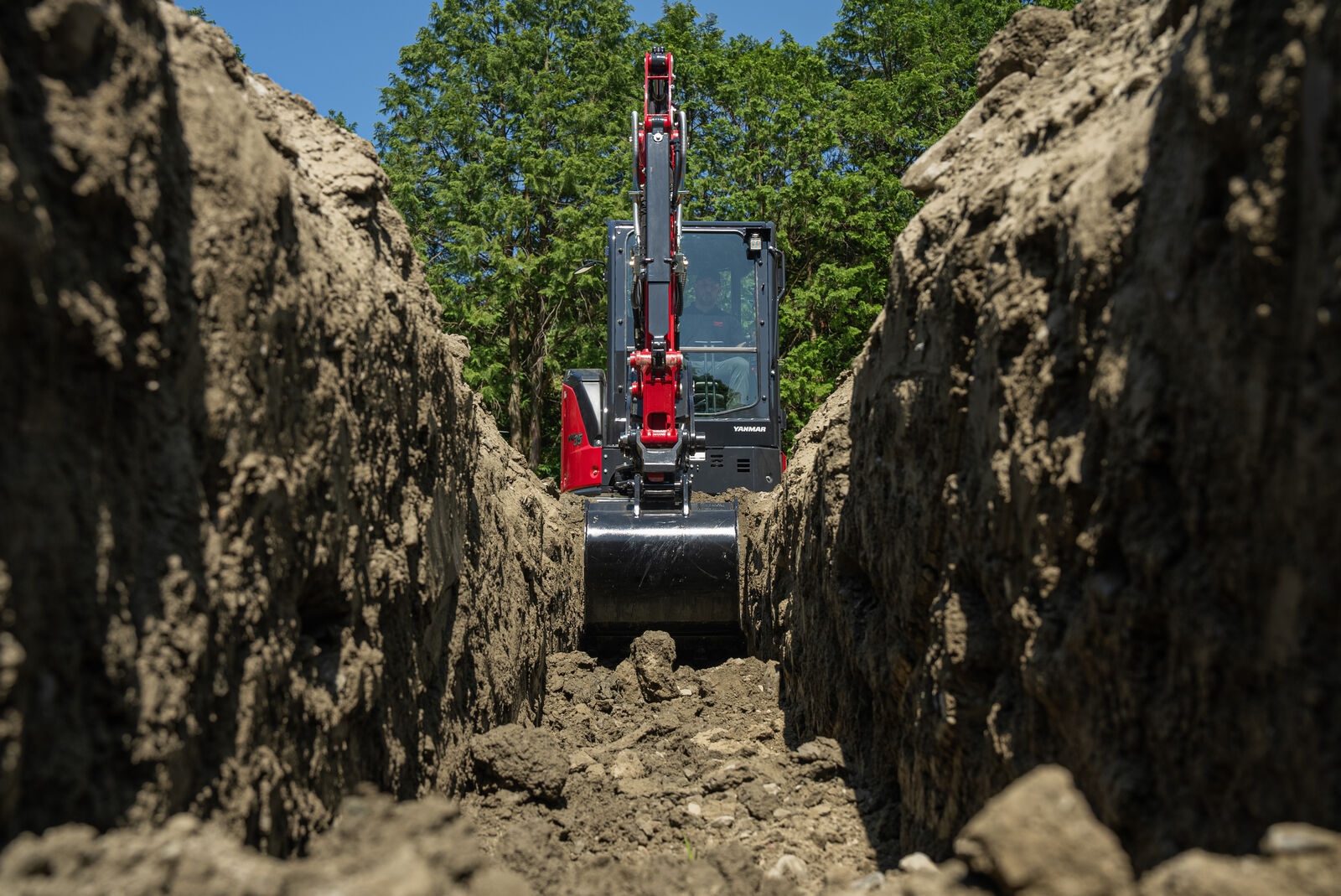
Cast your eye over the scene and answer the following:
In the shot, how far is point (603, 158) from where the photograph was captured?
82.1 ft

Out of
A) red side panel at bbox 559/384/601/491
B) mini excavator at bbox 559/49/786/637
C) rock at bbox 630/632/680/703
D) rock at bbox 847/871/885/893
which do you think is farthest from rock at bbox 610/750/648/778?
red side panel at bbox 559/384/601/491

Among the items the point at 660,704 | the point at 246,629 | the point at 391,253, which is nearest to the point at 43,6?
the point at 246,629

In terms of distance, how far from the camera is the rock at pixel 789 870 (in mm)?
4277

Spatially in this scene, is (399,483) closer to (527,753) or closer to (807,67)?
(527,753)

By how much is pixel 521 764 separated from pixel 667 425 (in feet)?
16.1

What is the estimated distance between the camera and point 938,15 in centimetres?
2802

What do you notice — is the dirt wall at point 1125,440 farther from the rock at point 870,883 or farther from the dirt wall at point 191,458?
the dirt wall at point 191,458

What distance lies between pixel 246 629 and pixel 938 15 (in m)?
28.9

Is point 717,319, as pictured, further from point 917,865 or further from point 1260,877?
point 1260,877

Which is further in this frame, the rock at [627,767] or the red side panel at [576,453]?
the red side panel at [576,453]

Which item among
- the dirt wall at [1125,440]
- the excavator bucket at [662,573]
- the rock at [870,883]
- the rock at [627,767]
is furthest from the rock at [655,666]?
the rock at [870,883]

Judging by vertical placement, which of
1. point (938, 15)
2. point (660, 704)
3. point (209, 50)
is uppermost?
point (938, 15)

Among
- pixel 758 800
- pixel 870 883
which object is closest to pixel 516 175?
pixel 758 800

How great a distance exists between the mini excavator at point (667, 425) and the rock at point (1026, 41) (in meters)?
3.74
